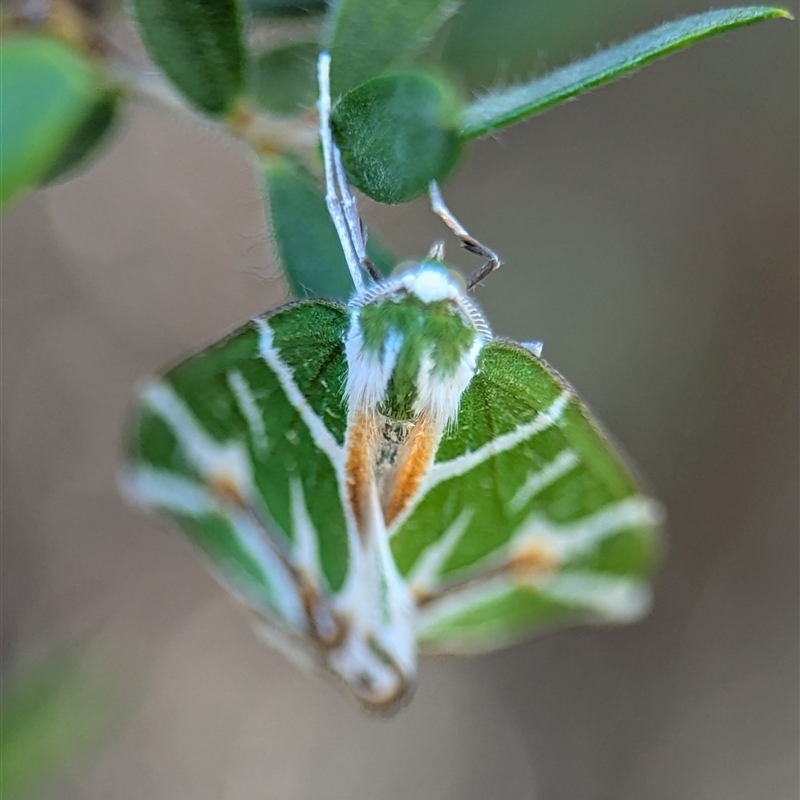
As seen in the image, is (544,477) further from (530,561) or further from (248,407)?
(248,407)

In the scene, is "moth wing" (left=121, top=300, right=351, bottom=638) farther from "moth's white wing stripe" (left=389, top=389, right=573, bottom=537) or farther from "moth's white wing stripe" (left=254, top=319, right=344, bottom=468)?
"moth's white wing stripe" (left=389, top=389, right=573, bottom=537)

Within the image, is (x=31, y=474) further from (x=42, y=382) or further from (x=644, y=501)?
(x=644, y=501)

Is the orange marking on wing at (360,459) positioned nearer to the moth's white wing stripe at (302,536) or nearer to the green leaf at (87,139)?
the moth's white wing stripe at (302,536)

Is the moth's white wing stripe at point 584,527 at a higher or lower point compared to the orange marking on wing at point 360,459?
higher

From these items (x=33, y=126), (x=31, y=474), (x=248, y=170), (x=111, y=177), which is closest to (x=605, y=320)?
(x=248, y=170)

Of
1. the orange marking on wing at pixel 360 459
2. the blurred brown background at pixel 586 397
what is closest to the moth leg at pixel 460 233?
the orange marking on wing at pixel 360 459
